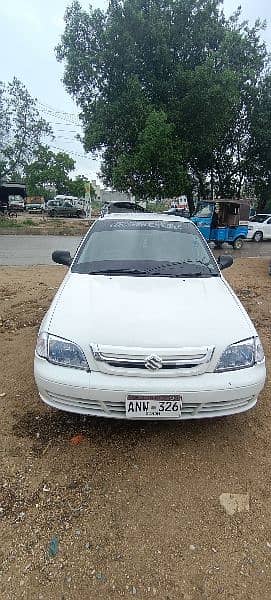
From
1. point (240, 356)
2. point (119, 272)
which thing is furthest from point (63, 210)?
point (240, 356)

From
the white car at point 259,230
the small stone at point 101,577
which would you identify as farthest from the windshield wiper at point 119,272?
the white car at point 259,230

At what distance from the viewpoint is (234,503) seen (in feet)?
7.73

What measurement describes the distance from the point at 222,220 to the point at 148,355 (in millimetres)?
14913

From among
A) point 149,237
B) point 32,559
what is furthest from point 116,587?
point 149,237

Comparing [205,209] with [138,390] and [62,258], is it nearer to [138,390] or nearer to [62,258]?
[62,258]

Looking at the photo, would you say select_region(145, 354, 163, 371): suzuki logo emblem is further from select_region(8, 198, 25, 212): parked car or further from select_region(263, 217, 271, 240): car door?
select_region(8, 198, 25, 212): parked car

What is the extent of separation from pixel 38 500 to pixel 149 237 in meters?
2.64

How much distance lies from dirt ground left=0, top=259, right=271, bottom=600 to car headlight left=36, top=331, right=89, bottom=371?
615 millimetres

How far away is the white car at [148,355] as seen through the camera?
244 cm

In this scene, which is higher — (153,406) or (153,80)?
(153,80)

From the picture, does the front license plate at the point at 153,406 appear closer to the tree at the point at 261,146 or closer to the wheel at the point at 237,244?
the wheel at the point at 237,244

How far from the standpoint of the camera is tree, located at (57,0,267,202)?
17750mm

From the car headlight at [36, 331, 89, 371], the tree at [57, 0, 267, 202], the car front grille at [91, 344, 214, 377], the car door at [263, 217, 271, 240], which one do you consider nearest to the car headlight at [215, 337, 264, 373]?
the car front grille at [91, 344, 214, 377]

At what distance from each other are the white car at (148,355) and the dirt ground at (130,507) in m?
0.36
